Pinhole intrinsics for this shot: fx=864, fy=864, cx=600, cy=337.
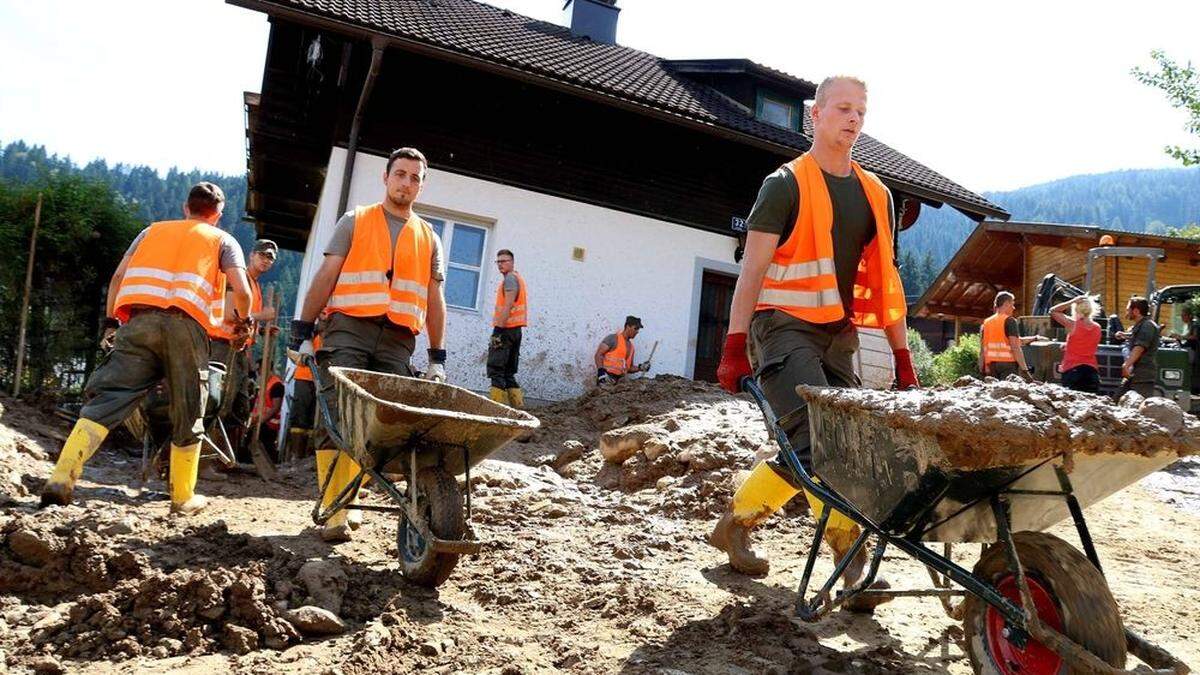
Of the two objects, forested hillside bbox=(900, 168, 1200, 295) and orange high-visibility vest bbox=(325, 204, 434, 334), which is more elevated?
forested hillside bbox=(900, 168, 1200, 295)

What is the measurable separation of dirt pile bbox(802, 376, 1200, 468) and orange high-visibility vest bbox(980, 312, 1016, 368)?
336 inches

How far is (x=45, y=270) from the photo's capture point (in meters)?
9.50

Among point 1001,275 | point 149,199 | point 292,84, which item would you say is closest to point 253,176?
point 292,84

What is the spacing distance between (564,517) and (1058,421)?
344 centimetres

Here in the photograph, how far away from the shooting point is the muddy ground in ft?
8.86

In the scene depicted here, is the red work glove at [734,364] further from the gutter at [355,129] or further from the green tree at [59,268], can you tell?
the green tree at [59,268]

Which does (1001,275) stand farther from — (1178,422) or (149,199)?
(149,199)

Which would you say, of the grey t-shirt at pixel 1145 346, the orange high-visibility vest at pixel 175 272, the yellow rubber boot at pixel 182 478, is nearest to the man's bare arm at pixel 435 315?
the orange high-visibility vest at pixel 175 272

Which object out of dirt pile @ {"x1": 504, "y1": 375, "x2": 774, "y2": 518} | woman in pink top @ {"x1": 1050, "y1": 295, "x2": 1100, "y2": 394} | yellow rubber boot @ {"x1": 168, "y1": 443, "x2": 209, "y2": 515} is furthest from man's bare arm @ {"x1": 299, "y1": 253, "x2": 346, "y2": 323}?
woman in pink top @ {"x1": 1050, "y1": 295, "x2": 1100, "y2": 394}

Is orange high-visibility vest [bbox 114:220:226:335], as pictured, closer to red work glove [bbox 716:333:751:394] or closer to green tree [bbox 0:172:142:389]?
red work glove [bbox 716:333:751:394]

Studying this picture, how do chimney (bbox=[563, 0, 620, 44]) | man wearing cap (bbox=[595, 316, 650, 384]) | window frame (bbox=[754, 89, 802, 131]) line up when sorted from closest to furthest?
1. man wearing cap (bbox=[595, 316, 650, 384])
2. window frame (bbox=[754, 89, 802, 131])
3. chimney (bbox=[563, 0, 620, 44])

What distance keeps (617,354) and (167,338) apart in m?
6.81

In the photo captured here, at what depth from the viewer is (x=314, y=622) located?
2818 millimetres

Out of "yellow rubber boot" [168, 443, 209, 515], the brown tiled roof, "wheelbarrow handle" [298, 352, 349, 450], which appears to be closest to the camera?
"wheelbarrow handle" [298, 352, 349, 450]
